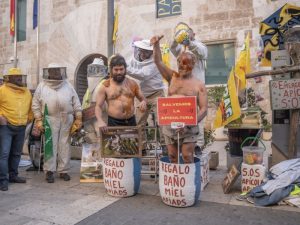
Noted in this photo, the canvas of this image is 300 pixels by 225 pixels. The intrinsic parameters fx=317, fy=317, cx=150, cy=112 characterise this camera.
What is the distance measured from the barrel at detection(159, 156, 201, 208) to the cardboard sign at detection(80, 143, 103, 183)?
164 centimetres

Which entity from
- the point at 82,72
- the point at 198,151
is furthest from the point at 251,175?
the point at 82,72

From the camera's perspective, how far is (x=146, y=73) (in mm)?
4910

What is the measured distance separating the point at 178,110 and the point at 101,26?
32.0 ft

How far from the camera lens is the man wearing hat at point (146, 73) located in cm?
489

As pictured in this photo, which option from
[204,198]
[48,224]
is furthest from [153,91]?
[48,224]

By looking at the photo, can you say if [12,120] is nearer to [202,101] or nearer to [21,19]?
[202,101]

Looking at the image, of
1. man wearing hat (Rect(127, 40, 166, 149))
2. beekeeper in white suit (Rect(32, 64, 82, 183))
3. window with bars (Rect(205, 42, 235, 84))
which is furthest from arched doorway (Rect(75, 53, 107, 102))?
man wearing hat (Rect(127, 40, 166, 149))

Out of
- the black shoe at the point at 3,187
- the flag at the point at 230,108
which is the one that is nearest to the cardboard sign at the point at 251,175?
the flag at the point at 230,108

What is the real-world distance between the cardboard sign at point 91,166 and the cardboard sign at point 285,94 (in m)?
2.84

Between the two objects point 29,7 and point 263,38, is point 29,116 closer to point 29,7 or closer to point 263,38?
point 263,38

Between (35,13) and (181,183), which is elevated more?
(35,13)

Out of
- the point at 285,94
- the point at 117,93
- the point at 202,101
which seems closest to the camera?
the point at 202,101

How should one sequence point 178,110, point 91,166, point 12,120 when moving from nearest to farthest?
point 178,110 < point 12,120 < point 91,166

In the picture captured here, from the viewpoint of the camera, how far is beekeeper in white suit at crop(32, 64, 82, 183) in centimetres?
502
